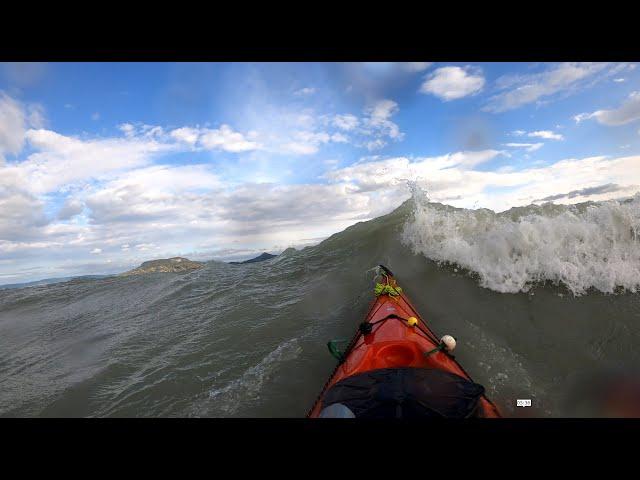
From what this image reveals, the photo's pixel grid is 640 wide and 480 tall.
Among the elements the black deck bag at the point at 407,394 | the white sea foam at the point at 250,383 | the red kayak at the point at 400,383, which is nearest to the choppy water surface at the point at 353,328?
the white sea foam at the point at 250,383

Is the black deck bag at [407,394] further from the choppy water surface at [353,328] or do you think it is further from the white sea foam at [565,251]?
the white sea foam at [565,251]

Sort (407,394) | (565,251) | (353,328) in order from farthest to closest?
(565,251) → (353,328) → (407,394)

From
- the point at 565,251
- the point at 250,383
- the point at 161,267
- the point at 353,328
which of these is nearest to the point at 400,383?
the point at 250,383

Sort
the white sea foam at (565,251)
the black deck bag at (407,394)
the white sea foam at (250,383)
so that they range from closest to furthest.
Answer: the black deck bag at (407,394) < the white sea foam at (250,383) < the white sea foam at (565,251)

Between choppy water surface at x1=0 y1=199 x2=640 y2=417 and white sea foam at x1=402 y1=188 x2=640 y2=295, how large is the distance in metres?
0.03

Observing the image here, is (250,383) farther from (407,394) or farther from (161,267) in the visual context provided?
(161,267)

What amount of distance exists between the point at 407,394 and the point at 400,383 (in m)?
0.19

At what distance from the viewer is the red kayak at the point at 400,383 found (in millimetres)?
3027

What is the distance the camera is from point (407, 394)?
3.13 m

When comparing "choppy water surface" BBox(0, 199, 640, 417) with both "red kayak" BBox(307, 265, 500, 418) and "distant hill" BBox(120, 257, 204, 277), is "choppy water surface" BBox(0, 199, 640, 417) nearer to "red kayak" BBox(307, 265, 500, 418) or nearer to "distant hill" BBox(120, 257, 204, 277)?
"red kayak" BBox(307, 265, 500, 418)

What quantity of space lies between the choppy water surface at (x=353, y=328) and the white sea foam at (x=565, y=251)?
0.03 meters

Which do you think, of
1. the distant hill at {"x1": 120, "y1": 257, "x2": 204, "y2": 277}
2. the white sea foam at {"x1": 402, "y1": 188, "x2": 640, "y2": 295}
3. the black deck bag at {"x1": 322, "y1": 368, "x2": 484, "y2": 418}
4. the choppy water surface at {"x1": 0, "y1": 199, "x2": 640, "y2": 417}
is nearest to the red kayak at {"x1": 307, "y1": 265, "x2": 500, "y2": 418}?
the black deck bag at {"x1": 322, "y1": 368, "x2": 484, "y2": 418}

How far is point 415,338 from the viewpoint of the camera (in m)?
4.72
